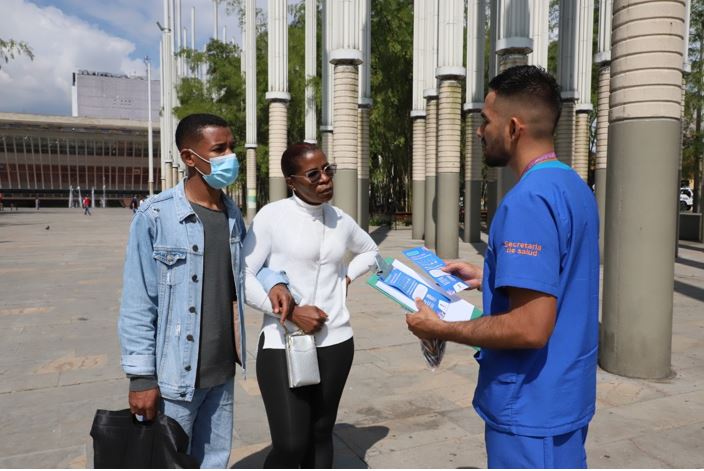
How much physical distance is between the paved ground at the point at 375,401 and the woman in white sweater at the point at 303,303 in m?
1.05

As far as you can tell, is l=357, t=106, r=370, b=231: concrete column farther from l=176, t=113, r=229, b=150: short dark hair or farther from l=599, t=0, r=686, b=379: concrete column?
l=176, t=113, r=229, b=150: short dark hair

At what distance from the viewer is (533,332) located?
1696 millimetres

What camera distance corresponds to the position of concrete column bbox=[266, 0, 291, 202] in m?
23.9

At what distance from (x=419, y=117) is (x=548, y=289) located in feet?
74.2

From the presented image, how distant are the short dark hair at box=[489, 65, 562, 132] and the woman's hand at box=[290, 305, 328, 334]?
128 cm

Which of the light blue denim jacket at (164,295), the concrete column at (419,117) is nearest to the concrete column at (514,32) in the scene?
the concrete column at (419,117)

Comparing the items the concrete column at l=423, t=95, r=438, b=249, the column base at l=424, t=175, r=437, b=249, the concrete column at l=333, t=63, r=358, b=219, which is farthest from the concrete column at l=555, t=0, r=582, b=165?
the concrete column at l=333, t=63, r=358, b=219

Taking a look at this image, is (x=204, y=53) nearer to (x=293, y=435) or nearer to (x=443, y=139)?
(x=443, y=139)

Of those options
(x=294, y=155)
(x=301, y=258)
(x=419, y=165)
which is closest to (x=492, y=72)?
(x=419, y=165)

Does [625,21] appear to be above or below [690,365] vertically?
above

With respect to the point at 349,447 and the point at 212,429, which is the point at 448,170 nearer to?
the point at 349,447

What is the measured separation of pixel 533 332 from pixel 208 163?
1.53m

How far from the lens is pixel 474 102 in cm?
2081

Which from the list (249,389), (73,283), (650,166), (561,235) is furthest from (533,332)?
(73,283)
